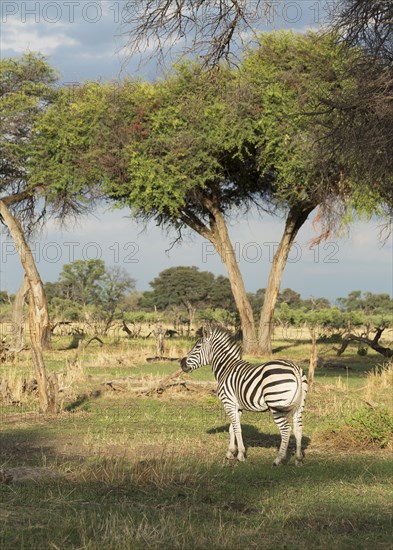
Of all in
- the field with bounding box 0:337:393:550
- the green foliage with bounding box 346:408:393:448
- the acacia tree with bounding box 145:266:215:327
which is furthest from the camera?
the acacia tree with bounding box 145:266:215:327

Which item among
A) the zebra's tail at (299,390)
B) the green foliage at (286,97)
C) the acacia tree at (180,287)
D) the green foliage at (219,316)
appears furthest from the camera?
the acacia tree at (180,287)

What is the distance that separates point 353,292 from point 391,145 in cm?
8188

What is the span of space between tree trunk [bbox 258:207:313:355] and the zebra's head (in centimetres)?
2528

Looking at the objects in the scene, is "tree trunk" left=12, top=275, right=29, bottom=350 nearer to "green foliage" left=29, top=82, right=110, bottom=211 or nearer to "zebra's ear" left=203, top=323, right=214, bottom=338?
"green foliage" left=29, top=82, right=110, bottom=211

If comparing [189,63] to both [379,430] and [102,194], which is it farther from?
[379,430]

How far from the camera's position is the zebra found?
41.5 feet

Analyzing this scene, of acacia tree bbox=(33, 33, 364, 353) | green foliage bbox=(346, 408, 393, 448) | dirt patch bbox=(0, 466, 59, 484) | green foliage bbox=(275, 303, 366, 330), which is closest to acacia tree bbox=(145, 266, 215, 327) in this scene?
green foliage bbox=(275, 303, 366, 330)

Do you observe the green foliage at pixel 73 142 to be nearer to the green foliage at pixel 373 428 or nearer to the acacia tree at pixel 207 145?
the acacia tree at pixel 207 145

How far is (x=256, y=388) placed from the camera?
12.9 metres

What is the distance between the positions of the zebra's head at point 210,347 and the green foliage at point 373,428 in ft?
8.28

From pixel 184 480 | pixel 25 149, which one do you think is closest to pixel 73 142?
pixel 25 149

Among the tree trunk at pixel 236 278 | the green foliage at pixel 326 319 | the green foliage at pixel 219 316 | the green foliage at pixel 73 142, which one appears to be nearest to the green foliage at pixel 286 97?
the tree trunk at pixel 236 278

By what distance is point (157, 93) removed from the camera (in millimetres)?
38406

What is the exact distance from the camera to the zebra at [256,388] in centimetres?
1264
